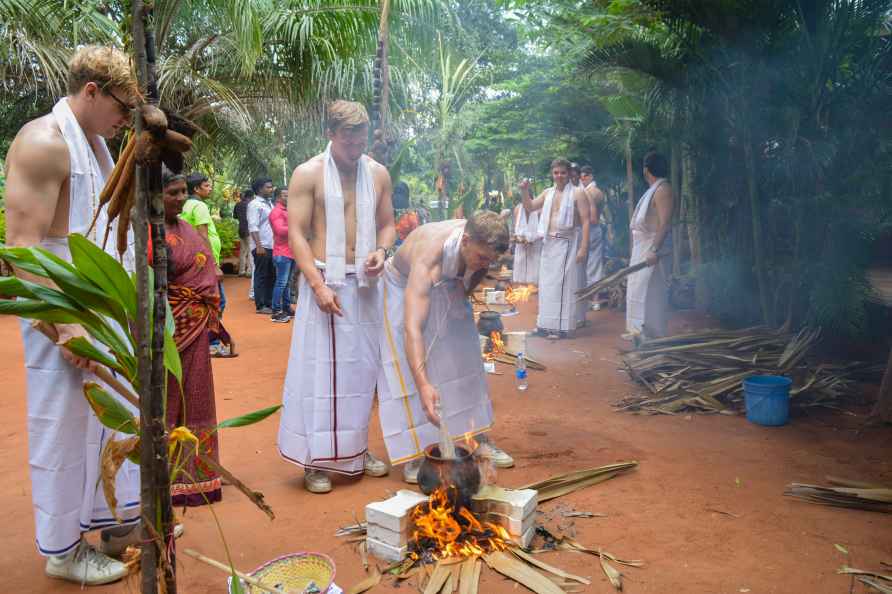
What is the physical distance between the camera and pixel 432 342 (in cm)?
373

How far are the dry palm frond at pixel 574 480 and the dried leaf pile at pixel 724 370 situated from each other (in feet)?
4.53

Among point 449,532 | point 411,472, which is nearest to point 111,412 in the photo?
point 449,532

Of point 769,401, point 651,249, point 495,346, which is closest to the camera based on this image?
point 769,401

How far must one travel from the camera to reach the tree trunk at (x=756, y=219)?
254 inches

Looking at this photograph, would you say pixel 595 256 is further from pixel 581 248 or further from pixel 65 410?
pixel 65 410

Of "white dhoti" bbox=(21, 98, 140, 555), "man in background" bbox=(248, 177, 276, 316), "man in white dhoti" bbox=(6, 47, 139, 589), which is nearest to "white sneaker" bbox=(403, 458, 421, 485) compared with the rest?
"man in white dhoti" bbox=(6, 47, 139, 589)

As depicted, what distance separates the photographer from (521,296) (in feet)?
38.4

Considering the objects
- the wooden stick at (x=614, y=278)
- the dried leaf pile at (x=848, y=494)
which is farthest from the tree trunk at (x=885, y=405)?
the wooden stick at (x=614, y=278)

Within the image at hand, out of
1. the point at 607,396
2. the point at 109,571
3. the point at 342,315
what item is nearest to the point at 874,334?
the point at 607,396

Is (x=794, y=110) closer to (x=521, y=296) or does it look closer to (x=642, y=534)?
(x=642, y=534)

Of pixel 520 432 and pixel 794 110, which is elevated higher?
pixel 794 110

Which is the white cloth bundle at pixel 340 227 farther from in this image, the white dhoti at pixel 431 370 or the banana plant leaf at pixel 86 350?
Result: the banana plant leaf at pixel 86 350

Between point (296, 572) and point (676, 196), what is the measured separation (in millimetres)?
9321

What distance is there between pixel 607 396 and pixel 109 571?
403cm
